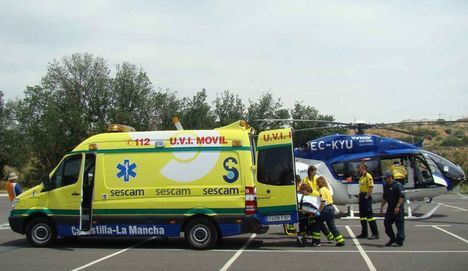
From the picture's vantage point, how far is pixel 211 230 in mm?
11266

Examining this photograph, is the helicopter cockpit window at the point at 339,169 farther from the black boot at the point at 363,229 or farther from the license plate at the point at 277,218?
the license plate at the point at 277,218

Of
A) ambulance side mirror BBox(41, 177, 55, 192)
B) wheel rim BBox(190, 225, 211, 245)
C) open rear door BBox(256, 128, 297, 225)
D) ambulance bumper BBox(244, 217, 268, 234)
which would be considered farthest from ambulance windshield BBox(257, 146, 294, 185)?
ambulance side mirror BBox(41, 177, 55, 192)

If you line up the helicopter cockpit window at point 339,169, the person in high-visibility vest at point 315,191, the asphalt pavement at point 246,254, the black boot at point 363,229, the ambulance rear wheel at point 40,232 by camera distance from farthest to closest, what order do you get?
1. the helicopter cockpit window at point 339,169
2. the black boot at point 363,229
3. the person in high-visibility vest at point 315,191
4. the ambulance rear wheel at point 40,232
5. the asphalt pavement at point 246,254

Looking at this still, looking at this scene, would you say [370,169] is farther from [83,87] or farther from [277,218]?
[83,87]

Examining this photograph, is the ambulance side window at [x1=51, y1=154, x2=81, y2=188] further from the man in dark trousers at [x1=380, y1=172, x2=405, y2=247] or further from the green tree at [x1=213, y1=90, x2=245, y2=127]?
the green tree at [x1=213, y1=90, x2=245, y2=127]

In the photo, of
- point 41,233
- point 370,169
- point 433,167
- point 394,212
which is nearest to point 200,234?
point 41,233

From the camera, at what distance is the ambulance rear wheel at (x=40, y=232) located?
11867mm

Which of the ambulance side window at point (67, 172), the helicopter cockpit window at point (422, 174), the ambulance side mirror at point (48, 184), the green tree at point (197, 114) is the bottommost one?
the helicopter cockpit window at point (422, 174)

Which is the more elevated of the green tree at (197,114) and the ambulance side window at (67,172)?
the green tree at (197,114)

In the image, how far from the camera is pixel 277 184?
11.5m

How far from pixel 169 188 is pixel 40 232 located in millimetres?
3243

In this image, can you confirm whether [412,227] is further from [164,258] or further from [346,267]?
[164,258]

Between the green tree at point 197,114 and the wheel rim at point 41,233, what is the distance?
108ft

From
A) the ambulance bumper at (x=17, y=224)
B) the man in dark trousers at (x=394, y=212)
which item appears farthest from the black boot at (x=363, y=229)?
the ambulance bumper at (x=17, y=224)
